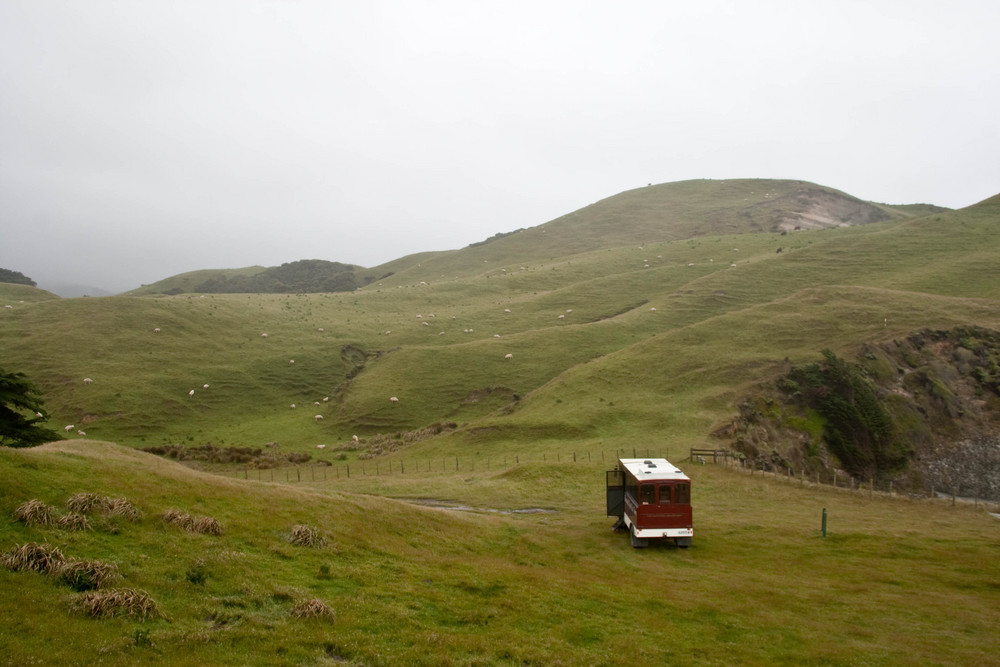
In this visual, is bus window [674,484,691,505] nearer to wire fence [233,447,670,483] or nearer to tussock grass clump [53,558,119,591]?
wire fence [233,447,670,483]

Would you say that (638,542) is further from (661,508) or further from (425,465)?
(425,465)

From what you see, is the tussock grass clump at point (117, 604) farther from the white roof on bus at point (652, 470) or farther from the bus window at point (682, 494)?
the bus window at point (682, 494)

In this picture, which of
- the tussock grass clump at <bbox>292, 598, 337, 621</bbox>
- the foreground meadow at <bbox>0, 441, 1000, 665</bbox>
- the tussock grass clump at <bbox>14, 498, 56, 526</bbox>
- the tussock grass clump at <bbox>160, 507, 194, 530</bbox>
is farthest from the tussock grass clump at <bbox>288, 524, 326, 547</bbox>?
the tussock grass clump at <bbox>14, 498, 56, 526</bbox>

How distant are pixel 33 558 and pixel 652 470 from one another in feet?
76.2

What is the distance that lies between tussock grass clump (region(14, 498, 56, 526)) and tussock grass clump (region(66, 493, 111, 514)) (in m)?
0.73

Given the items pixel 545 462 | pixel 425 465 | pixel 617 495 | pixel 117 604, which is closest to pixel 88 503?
pixel 117 604

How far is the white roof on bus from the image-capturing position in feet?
88.1

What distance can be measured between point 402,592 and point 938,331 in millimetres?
65284

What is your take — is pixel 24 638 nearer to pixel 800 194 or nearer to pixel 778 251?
pixel 778 251

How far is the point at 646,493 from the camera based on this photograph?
26.9 m

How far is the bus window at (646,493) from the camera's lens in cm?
2680

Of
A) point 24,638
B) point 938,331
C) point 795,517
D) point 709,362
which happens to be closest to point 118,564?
point 24,638

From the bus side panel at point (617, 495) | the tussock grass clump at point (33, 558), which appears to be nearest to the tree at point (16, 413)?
the tussock grass clump at point (33, 558)

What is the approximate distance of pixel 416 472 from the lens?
46.0 m
